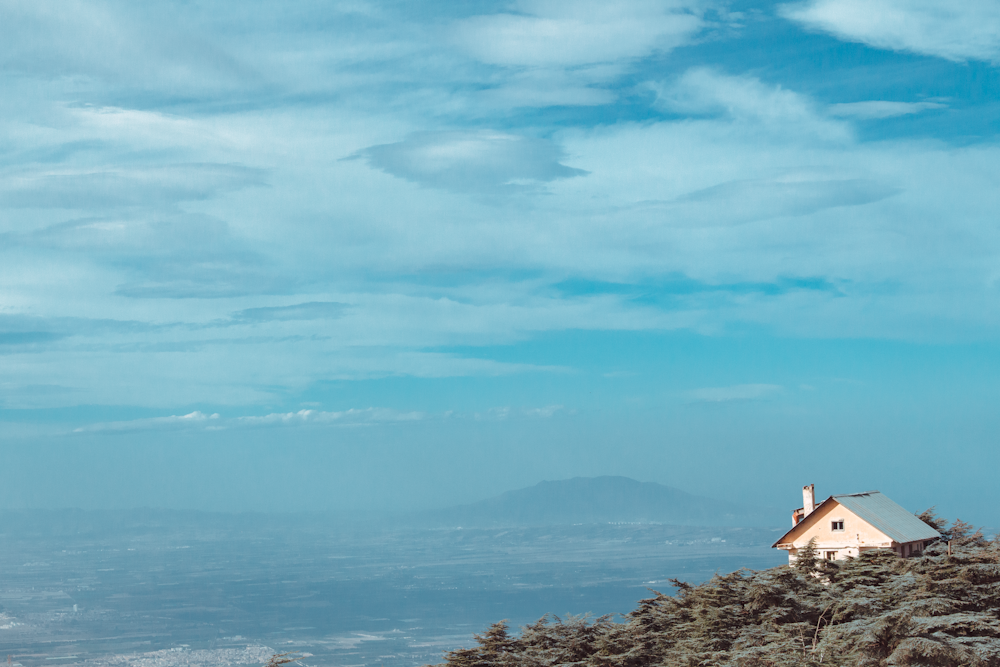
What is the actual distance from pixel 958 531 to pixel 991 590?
2012 centimetres

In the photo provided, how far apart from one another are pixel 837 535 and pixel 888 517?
3226mm

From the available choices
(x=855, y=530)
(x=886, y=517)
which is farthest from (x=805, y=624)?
(x=886, y=517)

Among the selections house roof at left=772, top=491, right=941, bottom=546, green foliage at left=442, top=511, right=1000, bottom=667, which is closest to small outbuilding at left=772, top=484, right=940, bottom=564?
house roof at left=772, top=491, right=941, bottom=546

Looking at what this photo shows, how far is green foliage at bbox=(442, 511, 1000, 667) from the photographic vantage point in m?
33.8

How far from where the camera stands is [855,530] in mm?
51562

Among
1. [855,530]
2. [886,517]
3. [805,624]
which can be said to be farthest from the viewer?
[886,517]

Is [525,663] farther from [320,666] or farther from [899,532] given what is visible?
[320,666]

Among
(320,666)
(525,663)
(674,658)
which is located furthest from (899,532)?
(320,666)

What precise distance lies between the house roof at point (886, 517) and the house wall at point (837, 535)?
243mm

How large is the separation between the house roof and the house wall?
0.24m

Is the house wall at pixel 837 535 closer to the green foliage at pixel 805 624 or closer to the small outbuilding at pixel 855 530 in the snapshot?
the small outbuilding at pixel 855 530

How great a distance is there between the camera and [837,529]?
52281 millimetres

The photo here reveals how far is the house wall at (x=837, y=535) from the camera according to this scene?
5091 centimetres

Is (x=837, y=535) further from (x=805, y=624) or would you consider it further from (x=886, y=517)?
(x=805, y=624)
